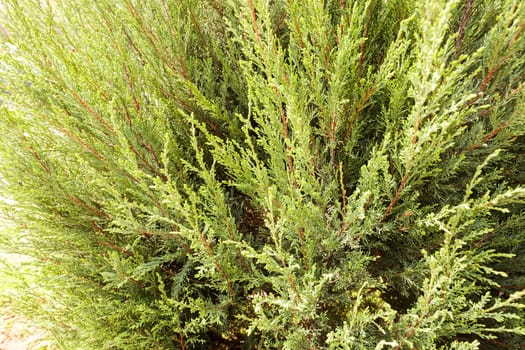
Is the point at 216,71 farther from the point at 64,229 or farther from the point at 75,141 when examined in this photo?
the point at 64,229

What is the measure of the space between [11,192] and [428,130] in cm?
295

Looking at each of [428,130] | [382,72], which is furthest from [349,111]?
[428,130]

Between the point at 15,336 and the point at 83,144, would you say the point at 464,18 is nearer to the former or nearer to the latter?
the point at 83,144

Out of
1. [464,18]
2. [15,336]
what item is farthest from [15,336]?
[464,18]

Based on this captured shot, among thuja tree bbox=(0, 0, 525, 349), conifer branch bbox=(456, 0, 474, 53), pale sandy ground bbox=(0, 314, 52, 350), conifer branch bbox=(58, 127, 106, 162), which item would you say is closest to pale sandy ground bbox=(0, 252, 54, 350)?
pale sandy ground bbox=(0, 314, 52, 350)

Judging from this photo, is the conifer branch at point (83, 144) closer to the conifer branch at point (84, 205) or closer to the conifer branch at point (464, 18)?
the conifer branch at point (84, 205)

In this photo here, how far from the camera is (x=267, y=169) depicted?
2613mm

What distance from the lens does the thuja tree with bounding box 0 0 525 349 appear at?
2018 millimetres

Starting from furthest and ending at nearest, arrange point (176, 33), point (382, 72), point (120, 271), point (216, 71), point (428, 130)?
point (216, 71) < point (176, 33) < point (120, 271) < point (382, 72) < point (428, 130)

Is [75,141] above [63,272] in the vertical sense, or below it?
above

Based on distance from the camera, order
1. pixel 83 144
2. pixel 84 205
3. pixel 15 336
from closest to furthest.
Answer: pixel 83 144
pixel 84 205
pixel 15 336

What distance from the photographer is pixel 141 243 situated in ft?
9.06

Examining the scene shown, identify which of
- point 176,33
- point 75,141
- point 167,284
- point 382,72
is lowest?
point 167,284

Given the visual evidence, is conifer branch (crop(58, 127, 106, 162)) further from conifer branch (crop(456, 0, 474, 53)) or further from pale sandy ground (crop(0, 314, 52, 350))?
pale sandy ground (crop(0, 314, 52, 350))
